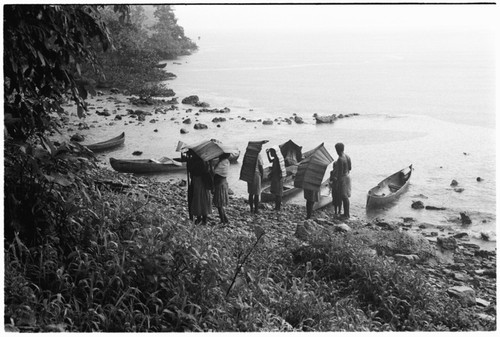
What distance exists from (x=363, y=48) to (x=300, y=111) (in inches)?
60.5

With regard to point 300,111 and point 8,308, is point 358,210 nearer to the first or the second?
point 300,111

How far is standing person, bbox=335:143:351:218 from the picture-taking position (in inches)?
304

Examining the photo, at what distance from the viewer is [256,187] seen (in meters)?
8.16

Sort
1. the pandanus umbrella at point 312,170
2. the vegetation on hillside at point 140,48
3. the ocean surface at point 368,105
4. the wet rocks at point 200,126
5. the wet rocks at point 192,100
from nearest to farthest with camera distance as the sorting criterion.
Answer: the ocean surface at point 368,105, the vegetation on hillside at point 140,48, the pandanus umbrella at point 312,170, the wet rocks at point 200,126, the wet rocks at point 192,100

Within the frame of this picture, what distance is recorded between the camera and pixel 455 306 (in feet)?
17.4

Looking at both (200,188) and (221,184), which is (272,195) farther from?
(200,188)

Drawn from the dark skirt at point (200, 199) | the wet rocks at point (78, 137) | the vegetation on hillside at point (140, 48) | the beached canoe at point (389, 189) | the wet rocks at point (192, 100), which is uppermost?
the vegetation on hillside at point (140, 48)

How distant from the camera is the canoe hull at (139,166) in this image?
9.23m

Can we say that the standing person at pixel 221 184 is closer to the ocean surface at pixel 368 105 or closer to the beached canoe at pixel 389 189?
the ocean surface at pixel 368 105

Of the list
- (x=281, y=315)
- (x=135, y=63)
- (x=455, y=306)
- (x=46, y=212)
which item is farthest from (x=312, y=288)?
(x=135, y=63)

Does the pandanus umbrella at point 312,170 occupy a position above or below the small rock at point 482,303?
above

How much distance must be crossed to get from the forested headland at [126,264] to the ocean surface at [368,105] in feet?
4.12

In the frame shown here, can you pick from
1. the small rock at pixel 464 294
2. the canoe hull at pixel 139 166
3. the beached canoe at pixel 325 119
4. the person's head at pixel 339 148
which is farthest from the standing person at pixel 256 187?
the small rock at pixel 464 294

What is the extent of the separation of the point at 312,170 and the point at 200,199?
1712mm
